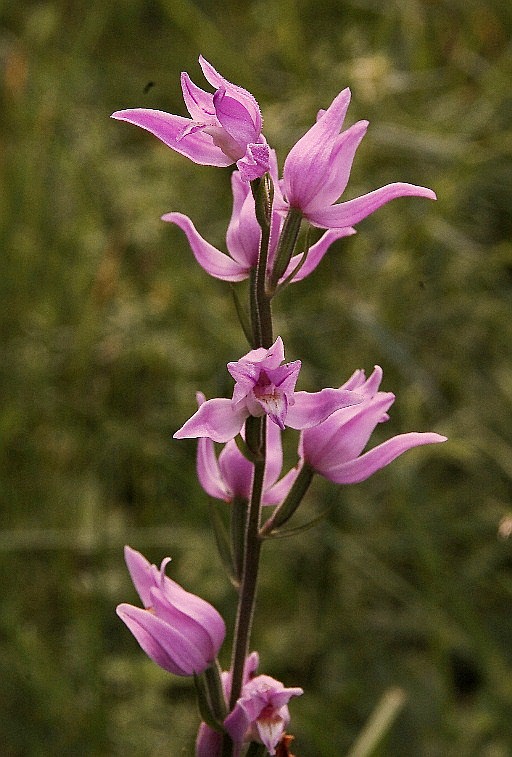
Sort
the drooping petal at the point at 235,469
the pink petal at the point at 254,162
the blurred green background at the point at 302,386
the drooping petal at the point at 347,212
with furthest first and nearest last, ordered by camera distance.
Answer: the blurred green background at the point at 302,386, the drooping petal at the point at 235,469, the drooping petal at the point at 347,212, the pink petal at the point at 254,162

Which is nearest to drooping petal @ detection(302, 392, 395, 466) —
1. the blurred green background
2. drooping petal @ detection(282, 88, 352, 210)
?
drooping petal @ detection(282, 88, 352, 210)

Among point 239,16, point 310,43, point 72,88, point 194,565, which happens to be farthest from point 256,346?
point 239,16

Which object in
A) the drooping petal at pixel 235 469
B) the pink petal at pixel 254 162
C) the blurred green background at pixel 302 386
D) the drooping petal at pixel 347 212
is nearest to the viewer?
the pink petal at pixel 254 162

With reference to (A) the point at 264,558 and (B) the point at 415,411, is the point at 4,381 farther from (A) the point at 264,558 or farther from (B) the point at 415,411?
(B) the point at 415,411

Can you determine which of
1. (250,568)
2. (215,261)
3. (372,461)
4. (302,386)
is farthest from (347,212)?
(302,386)

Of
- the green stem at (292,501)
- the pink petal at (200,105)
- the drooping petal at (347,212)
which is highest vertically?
the pink petal at (200,105)

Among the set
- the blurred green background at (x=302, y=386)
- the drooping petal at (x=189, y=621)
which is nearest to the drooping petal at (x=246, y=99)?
the drooping petal at (x=189, y=621)

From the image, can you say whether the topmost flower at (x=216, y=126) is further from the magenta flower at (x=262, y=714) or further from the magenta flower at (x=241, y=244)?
the magenta flower at (x=262, y=714)
